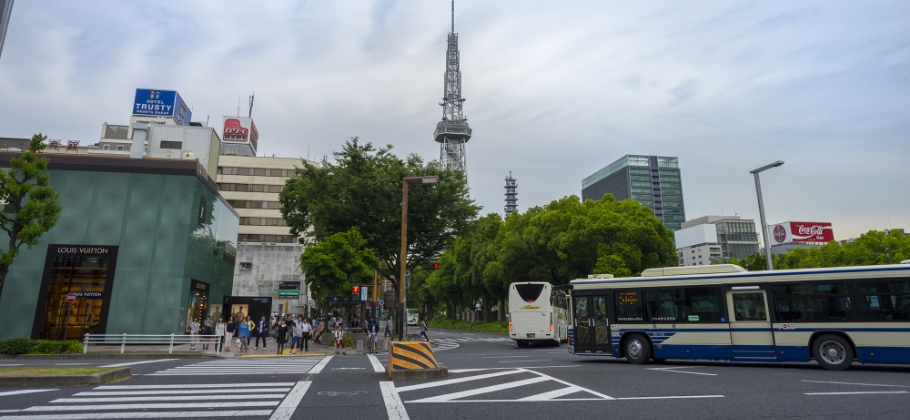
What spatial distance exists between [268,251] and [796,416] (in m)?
54.0

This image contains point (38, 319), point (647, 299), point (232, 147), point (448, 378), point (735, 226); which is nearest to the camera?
point (448, 378)

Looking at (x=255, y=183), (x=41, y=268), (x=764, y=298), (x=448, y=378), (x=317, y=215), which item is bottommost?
(x=448, y=378)

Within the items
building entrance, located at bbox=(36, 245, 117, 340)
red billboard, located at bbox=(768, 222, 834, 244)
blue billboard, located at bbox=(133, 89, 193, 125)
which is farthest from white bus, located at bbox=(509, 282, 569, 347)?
red billboard, located at bbox=(768, 222, 834, 244)

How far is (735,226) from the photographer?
136375mm

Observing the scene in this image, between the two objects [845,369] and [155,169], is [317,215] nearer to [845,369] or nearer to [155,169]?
[155,169]

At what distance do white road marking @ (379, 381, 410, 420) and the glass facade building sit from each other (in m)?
19.3

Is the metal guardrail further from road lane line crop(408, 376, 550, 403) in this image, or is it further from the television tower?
the television tower

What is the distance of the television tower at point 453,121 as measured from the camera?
144900 mm

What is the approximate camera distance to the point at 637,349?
1583 centimetres

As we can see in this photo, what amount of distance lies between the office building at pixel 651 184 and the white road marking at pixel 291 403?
16851 centimetres

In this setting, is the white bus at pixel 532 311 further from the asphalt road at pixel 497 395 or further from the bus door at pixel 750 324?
the asphalt road at pixel 497 395

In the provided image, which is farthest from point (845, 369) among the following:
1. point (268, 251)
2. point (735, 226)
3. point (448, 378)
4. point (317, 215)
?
point (735, 226)

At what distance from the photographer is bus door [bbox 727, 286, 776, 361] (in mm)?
13953

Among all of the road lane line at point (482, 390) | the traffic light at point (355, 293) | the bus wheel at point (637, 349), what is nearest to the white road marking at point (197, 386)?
the road lane line at point (482, 390)
